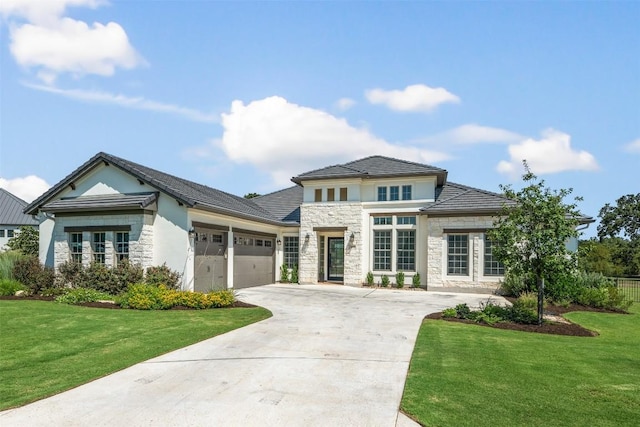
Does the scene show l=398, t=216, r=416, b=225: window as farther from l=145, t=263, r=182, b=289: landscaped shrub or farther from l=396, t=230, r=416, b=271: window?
l=145, t=263, r=182, b=289: landscaped shrub

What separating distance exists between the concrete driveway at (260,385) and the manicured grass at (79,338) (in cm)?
51

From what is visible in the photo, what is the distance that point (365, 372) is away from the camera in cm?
703

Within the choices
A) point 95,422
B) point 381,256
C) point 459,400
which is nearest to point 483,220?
point 381,256

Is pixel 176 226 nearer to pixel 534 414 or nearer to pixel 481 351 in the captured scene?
pixel 481 351

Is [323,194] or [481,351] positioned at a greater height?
[323,194]

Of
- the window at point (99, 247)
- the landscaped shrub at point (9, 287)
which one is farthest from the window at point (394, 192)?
the landscaped shrub at point (9, 287)

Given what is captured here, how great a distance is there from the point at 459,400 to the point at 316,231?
18.0m

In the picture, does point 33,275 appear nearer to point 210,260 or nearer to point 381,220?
point 210,260

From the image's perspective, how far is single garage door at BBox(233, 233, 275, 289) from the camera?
20.0 m

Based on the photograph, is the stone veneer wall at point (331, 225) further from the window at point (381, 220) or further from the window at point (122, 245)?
the window at point (122, 245)

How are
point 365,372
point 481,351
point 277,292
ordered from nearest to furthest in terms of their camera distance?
point 365,372
point 481,351
point 277,292

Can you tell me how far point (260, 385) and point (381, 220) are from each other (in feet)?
55.9

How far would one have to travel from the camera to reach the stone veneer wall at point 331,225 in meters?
22.4

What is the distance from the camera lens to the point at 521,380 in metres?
6.56
